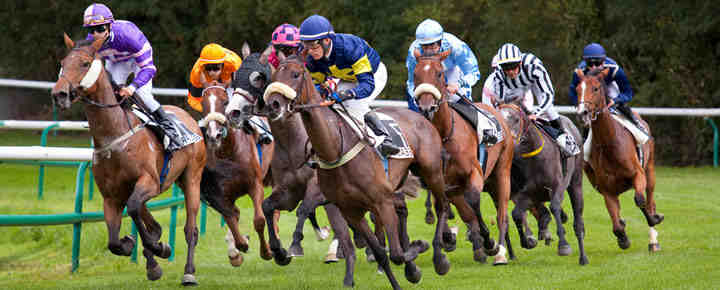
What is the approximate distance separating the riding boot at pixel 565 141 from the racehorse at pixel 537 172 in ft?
0.23

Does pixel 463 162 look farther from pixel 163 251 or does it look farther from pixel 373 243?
pixel 163 251

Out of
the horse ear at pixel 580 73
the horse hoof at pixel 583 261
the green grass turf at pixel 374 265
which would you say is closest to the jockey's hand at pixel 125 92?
the green grass turf at pixel 374 265

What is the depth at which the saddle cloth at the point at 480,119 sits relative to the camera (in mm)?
8648

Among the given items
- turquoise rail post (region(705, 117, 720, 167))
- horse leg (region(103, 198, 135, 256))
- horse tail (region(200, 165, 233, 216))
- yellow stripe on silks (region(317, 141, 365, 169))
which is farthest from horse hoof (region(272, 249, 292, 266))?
turquoise rail post (region(705, 117, 720, 167))

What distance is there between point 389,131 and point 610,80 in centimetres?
441

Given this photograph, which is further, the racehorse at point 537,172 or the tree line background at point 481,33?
the tree line background at point 481,33

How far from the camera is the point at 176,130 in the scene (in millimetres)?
8133

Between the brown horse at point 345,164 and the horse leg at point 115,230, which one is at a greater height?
the brown horse at point 345,164

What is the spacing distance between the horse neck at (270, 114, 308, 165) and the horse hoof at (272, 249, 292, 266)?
31.1 inches

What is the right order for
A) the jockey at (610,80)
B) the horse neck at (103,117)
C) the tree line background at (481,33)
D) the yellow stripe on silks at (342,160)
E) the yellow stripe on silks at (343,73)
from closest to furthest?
the yellow stripe on silks at (342,160)
the horse neck at (103,117)
the yellow stripe on silks at (343,73)
the jockey at (610,80)
the tree line background at (481,33)

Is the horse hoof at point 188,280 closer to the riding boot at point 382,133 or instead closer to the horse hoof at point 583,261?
the riding boot at point 382,133

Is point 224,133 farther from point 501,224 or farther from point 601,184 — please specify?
point 601,184

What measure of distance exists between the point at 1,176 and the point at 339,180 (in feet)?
36.6

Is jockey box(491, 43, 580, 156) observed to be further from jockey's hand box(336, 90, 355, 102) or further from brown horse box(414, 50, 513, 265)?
jockey's hand box(336, 90, 355, 102)
